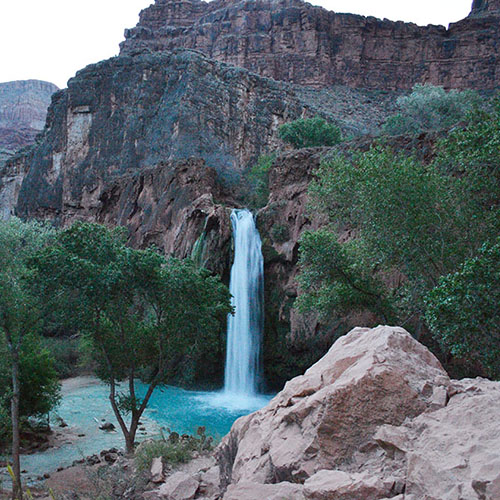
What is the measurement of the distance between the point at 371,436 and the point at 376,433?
120 mm

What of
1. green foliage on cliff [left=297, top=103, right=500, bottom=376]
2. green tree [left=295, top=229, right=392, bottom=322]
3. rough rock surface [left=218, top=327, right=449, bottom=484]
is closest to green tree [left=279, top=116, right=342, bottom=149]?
green foliage on cliff [left=297, top=103, right=500, bottom=376]

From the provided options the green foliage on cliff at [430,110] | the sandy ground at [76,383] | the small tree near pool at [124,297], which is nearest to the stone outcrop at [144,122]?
the green foliage on cliff at [430,110]

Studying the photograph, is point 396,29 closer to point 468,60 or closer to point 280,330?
point 468,60

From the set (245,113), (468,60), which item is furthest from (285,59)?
(245,113)

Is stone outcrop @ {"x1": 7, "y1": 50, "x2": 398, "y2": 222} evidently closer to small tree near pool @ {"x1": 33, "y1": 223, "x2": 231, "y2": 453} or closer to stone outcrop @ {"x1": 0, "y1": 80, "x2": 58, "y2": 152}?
small tree near pool @ {"x1": 33, "y1": 223, "x2": 231, "y2": 453}

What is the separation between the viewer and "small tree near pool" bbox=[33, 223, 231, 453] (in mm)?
10500

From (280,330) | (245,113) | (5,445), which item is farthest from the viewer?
(245,113)

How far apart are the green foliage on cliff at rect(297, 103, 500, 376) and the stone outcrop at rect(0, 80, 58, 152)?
97.8 meters

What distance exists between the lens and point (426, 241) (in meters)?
11.6

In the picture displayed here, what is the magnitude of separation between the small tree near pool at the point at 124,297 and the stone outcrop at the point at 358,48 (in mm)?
57381

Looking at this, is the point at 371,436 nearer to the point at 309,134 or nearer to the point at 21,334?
the point at 21,334

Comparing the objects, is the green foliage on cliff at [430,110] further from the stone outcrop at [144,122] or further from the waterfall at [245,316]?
the waterfall at [245,316]

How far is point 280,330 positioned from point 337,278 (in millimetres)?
9463

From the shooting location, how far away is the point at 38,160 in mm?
48031
